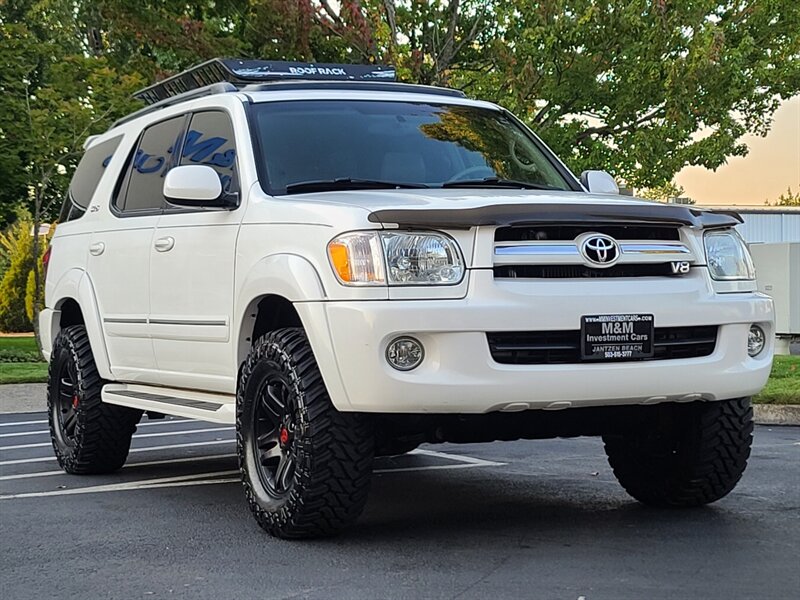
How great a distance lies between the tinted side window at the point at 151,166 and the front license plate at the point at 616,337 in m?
2.87

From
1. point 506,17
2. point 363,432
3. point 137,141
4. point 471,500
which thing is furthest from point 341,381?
point 506,17

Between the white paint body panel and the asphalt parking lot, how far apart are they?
0.59 m

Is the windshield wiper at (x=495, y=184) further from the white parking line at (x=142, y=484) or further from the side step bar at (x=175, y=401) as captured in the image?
the white parking line at (x=142, y=484)

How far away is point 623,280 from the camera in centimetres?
529

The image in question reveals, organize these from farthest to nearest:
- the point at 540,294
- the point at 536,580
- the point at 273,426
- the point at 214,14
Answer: the point at 214,14 < the point at 273,426 < the point at 540,294 < the point at 536,580

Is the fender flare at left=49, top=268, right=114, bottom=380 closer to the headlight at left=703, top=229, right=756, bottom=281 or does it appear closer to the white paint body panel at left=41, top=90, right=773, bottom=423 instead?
the white paint body panel at left=41, top=90, right=773, bottom=423

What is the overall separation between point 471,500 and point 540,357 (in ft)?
5.78

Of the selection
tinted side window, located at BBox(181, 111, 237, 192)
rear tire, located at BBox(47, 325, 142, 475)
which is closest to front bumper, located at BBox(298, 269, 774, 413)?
tinted side window, located at BBox(181, 111, 237, 192)

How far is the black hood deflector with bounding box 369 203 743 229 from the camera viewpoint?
5062 millimetres

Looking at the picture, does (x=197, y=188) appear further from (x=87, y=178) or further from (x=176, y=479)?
Result: (x=87, y=178)

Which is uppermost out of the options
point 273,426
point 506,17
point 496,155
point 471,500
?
point 506,17

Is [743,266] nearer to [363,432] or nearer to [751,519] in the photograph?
[751,519]

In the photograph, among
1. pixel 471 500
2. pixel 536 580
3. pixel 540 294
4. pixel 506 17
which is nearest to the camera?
pixel 536 580

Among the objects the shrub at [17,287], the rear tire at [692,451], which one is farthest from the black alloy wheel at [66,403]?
the shrub at [17,287]
